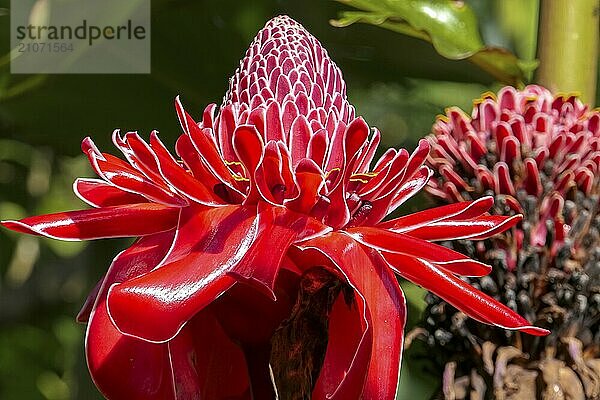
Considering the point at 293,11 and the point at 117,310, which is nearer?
the point at 117,310

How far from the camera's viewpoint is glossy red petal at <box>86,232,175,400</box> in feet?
0.95

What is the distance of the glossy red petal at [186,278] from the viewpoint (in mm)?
247

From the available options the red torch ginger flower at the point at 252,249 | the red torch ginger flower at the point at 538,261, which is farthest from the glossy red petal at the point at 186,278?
the red torch ginger flower at the point at 538,261

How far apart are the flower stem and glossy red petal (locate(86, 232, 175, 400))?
1.33 ft

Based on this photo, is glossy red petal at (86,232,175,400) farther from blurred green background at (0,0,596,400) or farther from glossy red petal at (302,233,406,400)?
blurred green background at (0,0,596,400)

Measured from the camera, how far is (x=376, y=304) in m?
0.27

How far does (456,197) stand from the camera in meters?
0.49

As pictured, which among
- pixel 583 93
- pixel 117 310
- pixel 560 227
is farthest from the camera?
pixel 583 93

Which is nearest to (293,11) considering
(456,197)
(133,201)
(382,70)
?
(382,70)

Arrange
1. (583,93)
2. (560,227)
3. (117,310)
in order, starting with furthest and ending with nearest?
(583,93) → (560,227) → (117,310)

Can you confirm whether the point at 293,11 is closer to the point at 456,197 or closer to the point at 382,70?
the point at 382,70

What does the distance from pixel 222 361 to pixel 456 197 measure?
23cm

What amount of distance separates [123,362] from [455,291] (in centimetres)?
12

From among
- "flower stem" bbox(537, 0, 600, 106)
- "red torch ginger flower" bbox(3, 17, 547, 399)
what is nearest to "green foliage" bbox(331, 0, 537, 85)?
"flower stem" bbox(537, 0, 600, 106)
